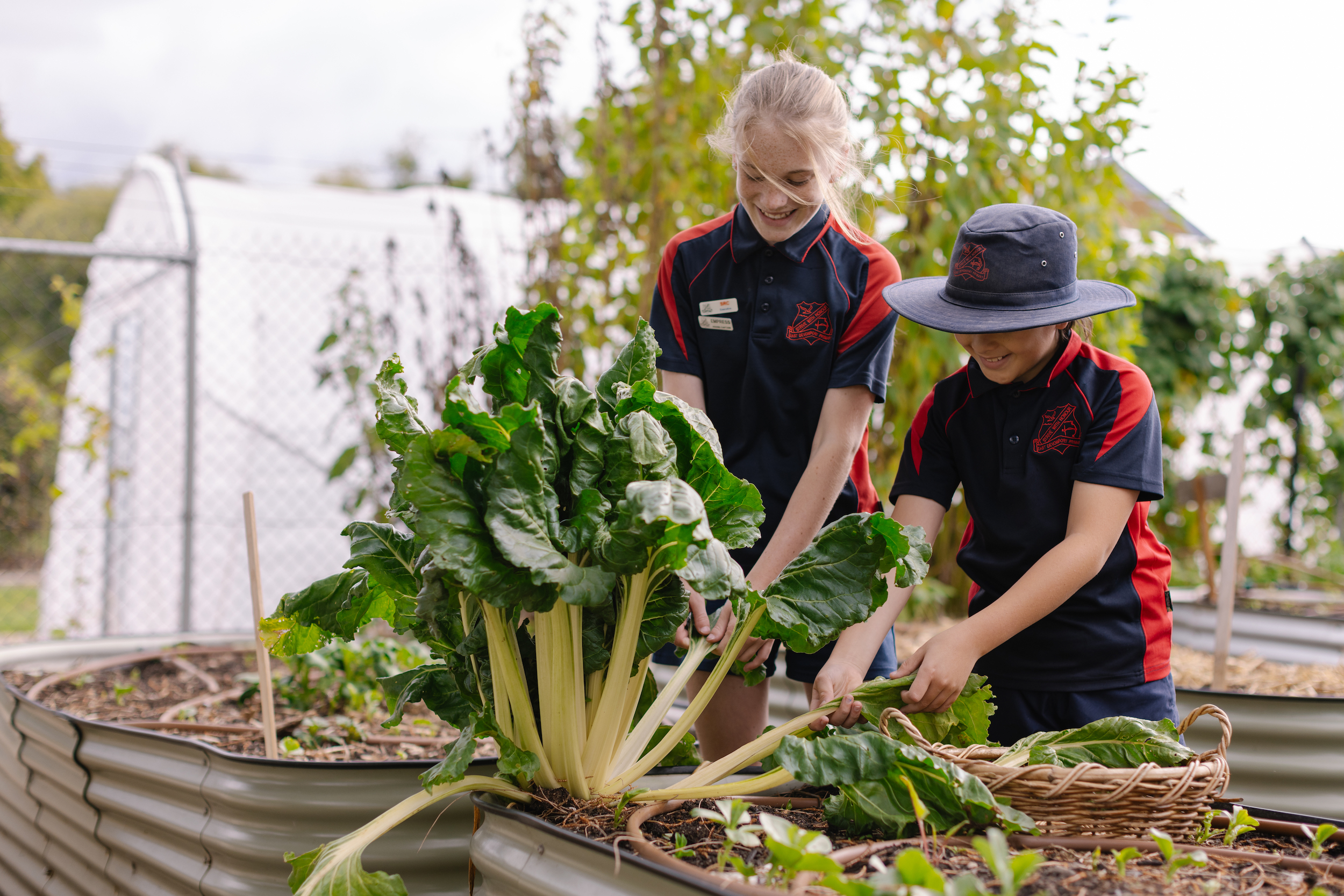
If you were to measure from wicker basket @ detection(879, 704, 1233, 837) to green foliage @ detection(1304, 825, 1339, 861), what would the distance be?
12 centimetres

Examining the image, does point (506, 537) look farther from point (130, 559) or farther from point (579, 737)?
point (130, 559)

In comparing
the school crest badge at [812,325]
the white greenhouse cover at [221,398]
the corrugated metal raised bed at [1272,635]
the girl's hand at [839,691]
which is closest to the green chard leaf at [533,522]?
the girl's hand at [839,691]

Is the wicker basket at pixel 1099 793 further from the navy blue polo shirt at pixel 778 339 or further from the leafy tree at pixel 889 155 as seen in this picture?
the leafy tree at pixel 889 155

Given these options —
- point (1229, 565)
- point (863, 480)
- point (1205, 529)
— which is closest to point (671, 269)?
point (863, 480)

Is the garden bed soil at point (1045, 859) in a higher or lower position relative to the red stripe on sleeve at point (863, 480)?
lower

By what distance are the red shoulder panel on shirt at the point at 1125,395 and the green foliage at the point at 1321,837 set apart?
0.58 m

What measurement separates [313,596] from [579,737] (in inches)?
19.2

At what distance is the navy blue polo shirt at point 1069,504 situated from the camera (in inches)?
62.5

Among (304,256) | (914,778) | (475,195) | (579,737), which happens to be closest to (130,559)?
(304,256)

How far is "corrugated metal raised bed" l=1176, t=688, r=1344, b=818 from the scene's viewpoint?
7.72ft

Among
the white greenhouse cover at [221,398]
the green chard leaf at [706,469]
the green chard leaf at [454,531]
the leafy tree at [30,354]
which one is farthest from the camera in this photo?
the leafy tree at [30,354]

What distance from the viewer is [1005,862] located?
2.99 feet

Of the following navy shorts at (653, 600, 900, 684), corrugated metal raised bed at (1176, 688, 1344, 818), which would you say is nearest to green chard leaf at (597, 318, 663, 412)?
navy shorts at (653, 600, 900, 684)

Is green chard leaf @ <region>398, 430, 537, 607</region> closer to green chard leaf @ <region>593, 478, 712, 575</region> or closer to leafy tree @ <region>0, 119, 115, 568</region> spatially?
green chard leaf @ <region>593, 478, 712, 575</region>
